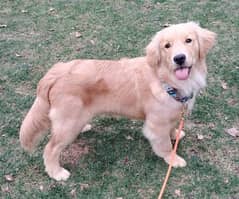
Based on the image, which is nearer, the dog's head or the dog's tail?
the dog's head

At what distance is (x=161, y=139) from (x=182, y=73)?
0.83 m

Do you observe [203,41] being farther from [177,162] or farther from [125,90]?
[177,162]

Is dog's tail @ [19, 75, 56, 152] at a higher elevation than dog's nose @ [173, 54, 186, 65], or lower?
lower

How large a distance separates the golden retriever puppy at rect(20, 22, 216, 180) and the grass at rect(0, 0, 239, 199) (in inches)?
17.6

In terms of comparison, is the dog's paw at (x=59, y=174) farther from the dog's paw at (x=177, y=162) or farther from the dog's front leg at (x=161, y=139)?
the dog's paw at (x=177, y=162)

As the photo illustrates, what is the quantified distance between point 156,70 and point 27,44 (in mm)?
3232

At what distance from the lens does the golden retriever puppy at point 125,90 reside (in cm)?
382

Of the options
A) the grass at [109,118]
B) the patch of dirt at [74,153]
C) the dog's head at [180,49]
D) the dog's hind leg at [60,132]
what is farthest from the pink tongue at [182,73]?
the patch of dirt at [74,153]

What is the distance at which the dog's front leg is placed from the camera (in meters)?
4.11

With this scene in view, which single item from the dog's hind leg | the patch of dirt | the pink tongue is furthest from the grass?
the pink tongue

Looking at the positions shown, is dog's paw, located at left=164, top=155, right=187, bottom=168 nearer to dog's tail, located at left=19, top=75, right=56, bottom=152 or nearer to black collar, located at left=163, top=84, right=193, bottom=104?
black collar, located at left=163, top=84, right=193, bottom=104

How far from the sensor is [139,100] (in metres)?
4.06

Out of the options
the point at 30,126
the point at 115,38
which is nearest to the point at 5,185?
the point at 30,126

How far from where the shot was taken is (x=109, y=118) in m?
5.04
